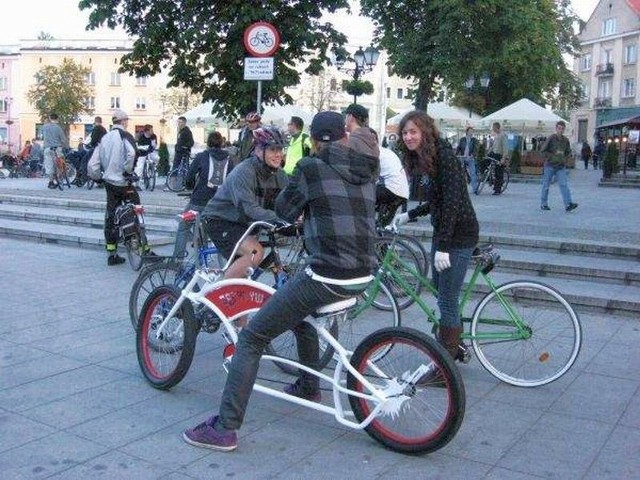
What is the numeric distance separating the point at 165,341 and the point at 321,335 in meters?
1.30

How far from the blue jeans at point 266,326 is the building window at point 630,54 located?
7010 centimetres

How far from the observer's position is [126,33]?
672 inches

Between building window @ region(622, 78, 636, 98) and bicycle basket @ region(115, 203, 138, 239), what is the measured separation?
64922 mm

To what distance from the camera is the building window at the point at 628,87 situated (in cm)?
6575

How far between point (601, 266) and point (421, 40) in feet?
67.9

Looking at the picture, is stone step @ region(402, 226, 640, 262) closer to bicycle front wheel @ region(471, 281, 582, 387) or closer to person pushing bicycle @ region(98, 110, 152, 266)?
person pushing bicycle @ region(98, 110, 152, 266)

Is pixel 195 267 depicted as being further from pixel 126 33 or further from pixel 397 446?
pixel 126 33

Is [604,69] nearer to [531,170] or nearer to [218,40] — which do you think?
[531,170]

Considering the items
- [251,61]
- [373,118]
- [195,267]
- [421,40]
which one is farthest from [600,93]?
[195,267]

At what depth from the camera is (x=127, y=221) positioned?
9.21 meters

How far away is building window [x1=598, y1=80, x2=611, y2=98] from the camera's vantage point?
69456mm

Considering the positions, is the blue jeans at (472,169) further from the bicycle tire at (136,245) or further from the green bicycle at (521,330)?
the green bicycle at (521,330)

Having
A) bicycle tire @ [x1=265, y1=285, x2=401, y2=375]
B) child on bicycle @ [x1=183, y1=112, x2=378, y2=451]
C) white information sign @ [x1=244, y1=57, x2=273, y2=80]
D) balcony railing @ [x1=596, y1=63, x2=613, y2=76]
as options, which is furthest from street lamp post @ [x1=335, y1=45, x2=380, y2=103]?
balcony railing @ [x1=596, y1=63, x2=613, y2=76]

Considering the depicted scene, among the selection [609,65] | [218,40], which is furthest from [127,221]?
[609,65]
